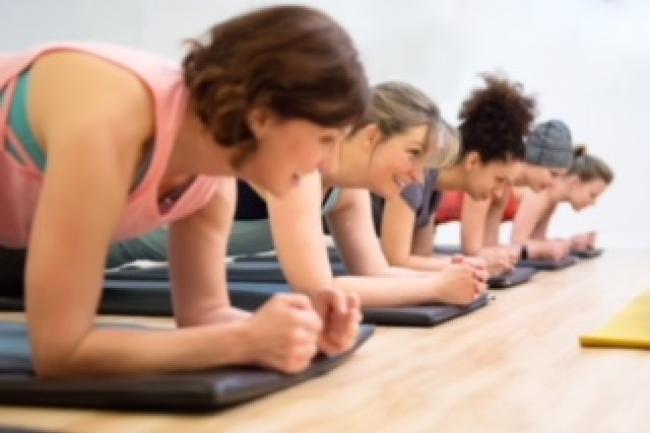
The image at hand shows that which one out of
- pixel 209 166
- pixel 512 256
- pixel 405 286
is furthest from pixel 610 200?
pixel 209 166

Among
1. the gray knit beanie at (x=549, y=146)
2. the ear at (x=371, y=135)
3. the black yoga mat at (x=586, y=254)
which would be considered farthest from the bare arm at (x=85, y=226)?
the black yoga mat at (x=586, y=254)

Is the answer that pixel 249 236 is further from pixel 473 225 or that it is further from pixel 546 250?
pixel 546 250

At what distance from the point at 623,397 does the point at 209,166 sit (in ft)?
2.08

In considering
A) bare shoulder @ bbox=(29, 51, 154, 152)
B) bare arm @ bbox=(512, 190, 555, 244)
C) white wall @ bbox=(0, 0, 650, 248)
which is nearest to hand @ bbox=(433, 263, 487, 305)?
bare shoulder @ bbox=(29, 51, 154, 152)

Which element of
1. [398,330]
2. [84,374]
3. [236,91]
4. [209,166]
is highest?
[236,91]

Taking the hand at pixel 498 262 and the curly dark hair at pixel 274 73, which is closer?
the curly dark hair at pixel 274 73

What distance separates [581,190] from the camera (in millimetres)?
4465

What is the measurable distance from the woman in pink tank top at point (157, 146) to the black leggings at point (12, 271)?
0.92m

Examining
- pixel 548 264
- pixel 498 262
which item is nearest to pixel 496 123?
pixel 498 262

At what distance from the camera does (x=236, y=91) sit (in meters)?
1.30

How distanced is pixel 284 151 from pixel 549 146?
2.68m

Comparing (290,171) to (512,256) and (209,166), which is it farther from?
(512,256)

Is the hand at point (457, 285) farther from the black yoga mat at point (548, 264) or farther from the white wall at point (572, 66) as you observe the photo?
the white wall at point (572, 66)

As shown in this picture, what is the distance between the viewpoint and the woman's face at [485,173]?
3125 mm
